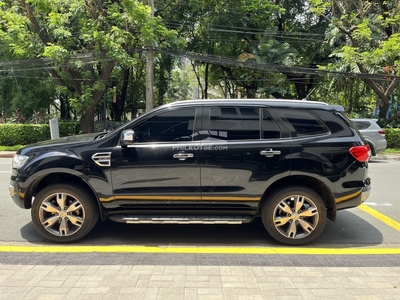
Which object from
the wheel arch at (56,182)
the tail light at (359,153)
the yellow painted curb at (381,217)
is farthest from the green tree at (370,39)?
the wheel arch at (56,182)

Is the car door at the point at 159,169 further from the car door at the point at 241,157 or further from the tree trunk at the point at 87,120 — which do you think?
the tree trunk at the point at 87,120

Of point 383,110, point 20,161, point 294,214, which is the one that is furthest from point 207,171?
point 383,110

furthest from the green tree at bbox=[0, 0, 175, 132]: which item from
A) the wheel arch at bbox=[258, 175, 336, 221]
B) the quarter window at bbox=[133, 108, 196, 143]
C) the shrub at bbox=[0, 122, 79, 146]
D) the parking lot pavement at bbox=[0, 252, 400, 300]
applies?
the parking lot pavement at bbox=[0, 252, 400, 300]

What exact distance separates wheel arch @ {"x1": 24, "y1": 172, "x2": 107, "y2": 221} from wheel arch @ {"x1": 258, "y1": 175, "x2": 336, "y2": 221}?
2130 millimetres

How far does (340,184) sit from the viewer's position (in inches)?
162

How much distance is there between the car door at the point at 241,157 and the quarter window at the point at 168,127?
227 mm

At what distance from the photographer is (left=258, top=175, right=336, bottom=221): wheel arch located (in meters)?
4.20

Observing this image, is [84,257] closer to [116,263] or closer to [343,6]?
[116,263]

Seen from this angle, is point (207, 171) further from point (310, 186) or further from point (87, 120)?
point (87, 120)

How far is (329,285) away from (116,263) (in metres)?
2.20

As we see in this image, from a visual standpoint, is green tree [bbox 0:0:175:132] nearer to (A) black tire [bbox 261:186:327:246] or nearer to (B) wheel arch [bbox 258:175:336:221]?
(B) wheel arch [bbox 258:175:336:221]

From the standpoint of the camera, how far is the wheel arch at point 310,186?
4.20m

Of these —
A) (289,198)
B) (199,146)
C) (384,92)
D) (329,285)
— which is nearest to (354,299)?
(329,285)

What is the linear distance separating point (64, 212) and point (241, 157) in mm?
2325
